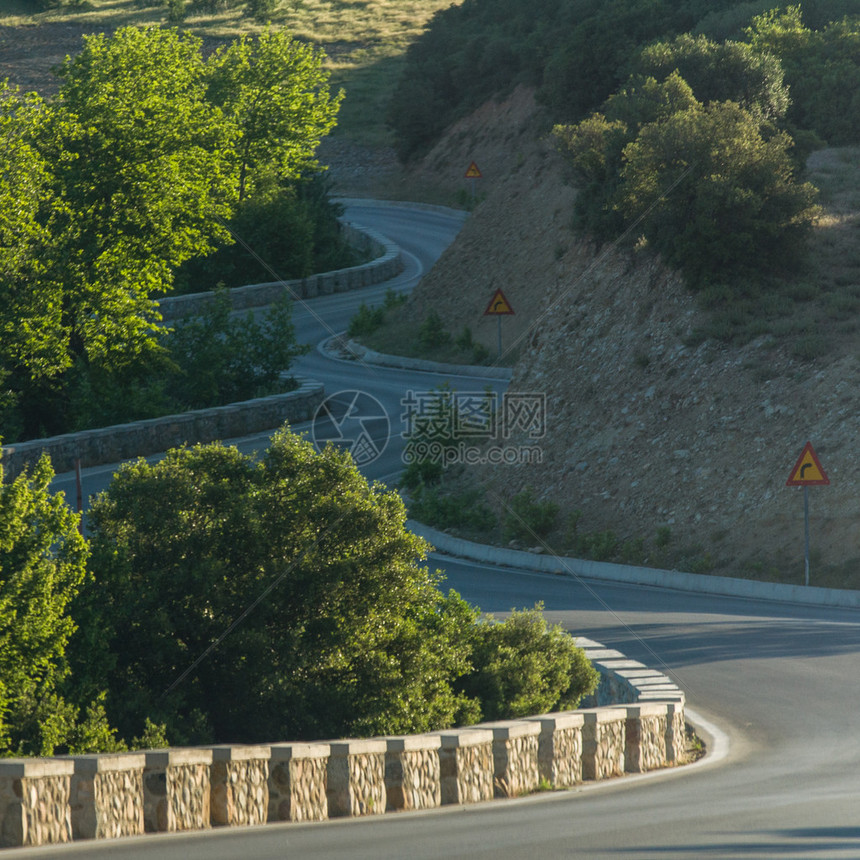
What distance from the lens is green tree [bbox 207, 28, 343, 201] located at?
170 feet

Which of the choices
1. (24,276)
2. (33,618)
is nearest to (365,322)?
(24,276)

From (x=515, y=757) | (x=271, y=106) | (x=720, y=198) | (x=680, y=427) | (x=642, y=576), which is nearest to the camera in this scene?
(x=515, y=757)

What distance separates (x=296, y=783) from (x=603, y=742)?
3.08 metres

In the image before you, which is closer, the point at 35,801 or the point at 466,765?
the point at 35,801

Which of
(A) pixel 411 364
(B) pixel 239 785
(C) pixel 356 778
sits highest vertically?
(B) pixel 239 785

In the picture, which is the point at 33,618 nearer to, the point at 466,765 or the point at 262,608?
the point at 262,608

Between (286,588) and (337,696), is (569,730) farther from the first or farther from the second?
(286,588)

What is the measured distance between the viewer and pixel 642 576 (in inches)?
769

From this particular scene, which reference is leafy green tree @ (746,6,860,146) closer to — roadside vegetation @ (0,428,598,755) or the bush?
the bush

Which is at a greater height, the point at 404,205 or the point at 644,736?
the point at 404,205

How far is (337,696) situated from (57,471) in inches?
555

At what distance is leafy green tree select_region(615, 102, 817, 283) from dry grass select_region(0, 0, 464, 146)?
58.0 meters

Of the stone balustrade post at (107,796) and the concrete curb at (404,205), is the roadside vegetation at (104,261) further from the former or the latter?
the concrete curb at (404,205)

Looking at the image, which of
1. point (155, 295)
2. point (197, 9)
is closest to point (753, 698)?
point (155, 295)
